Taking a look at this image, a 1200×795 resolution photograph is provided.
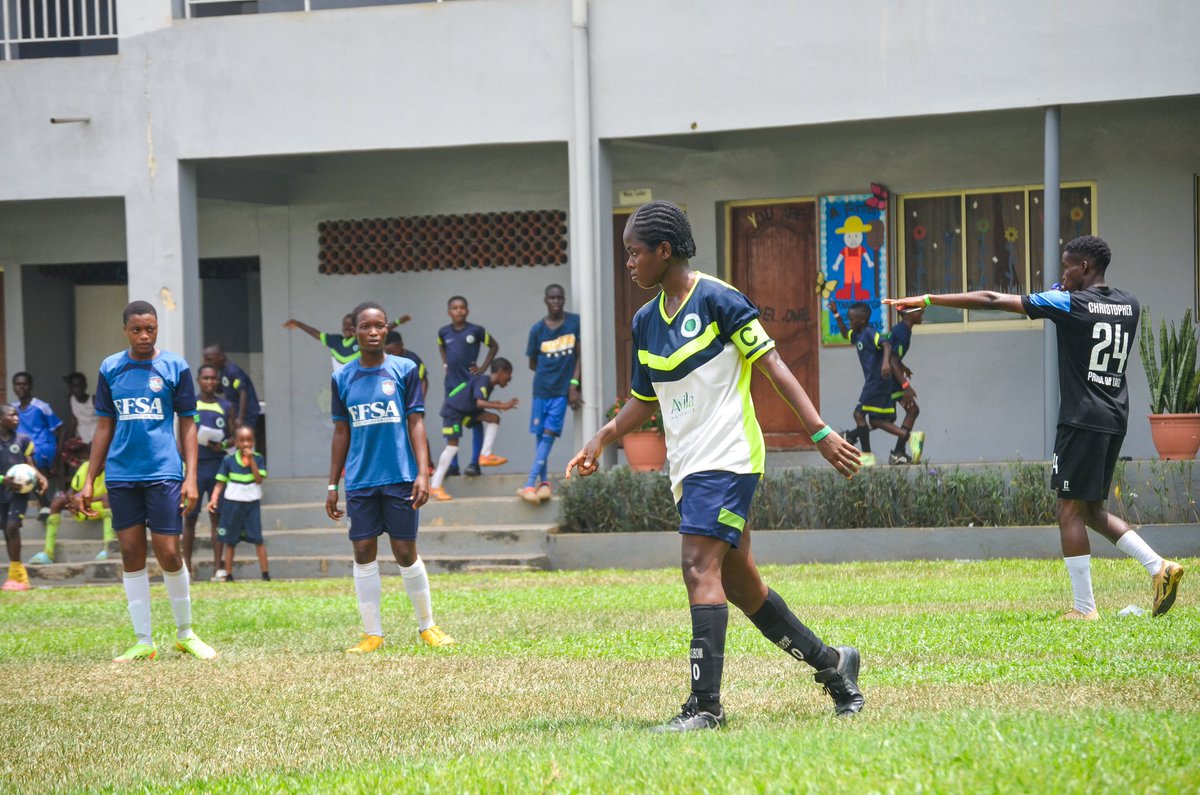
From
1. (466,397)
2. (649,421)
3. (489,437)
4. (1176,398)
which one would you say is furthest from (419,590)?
(1176,398)

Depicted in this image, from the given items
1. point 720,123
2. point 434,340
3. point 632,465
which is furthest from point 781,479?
point 434,340

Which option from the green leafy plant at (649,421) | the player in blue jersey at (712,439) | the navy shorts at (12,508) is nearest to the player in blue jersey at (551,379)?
the green leafy plant at (649,421)

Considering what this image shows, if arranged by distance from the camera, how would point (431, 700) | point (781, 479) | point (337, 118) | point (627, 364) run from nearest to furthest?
point (431, 700), point (781, 479), point (337, 118), point (627, 364)

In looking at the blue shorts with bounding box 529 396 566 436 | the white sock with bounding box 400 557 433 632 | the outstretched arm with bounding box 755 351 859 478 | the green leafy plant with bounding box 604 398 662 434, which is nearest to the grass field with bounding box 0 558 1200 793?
the white sock with bounding box 400 557 433 632

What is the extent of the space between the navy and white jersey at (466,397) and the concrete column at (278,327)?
3.56 meters

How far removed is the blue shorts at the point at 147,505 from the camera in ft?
27.6

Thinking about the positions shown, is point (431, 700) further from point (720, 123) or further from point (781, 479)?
point (720, 123)

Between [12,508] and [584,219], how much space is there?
20.5ft

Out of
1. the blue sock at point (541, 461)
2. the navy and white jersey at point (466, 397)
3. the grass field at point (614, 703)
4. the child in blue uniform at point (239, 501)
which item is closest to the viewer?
the grass field at point (614, 703)

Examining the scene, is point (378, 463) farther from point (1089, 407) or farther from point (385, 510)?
point (1089, 407)

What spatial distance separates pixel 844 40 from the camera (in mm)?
14234

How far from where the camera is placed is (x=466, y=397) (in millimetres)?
15516

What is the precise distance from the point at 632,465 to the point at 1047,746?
10386 mm

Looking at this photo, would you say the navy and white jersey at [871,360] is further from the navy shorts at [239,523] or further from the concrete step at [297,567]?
the navy shorts at [239,523]
